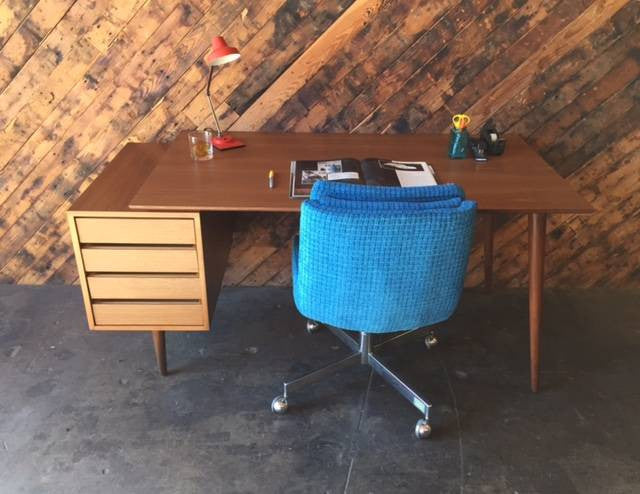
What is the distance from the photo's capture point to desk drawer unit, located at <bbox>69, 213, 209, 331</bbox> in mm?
1746

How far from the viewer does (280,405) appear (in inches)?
75.2

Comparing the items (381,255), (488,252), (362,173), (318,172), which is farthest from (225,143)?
(488,252)

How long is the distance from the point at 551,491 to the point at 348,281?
2.87 ft

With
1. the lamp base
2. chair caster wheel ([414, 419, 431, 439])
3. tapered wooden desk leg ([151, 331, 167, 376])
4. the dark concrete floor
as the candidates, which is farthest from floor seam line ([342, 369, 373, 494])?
the lamp base

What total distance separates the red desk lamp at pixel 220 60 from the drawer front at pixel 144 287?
554mm

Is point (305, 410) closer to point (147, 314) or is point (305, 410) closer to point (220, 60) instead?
point (147, 314)

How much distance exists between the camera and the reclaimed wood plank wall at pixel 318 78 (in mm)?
2127

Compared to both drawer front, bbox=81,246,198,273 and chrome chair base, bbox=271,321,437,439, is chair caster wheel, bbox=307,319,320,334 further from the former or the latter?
drawer front, bbox=81,246,198,273

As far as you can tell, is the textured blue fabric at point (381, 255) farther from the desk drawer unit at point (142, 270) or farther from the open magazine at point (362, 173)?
the desk drawer unit at point (142, 270)

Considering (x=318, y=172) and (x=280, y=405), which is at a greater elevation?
(x=318, y=172)

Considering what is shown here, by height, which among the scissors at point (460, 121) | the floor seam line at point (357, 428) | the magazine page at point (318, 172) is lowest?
the floor seam line at point (357, 428)

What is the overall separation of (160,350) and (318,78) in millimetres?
1200

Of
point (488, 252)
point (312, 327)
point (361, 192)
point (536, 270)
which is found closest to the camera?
point (361, 192)

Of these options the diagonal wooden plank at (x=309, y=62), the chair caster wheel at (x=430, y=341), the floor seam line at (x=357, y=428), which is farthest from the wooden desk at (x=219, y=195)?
the floor seam line at (x=357, y=428)
